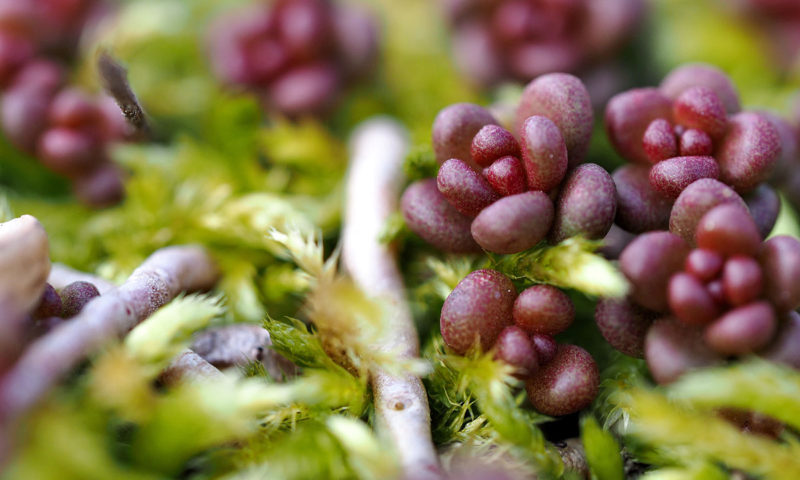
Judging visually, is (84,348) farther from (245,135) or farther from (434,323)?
(245,135)

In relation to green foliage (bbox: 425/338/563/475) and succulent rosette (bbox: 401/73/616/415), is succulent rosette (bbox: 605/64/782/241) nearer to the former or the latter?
succulent rosette (bbox: 401/73/616/415)

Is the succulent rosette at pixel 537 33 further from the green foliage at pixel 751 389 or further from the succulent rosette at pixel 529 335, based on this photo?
the green foliage at pixel 751 389

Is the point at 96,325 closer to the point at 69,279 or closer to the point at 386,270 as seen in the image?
the point at 69,279

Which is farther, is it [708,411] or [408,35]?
[408,35]

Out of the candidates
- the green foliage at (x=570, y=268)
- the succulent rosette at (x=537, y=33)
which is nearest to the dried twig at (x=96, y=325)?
the green foliage at (x=570, y=268)

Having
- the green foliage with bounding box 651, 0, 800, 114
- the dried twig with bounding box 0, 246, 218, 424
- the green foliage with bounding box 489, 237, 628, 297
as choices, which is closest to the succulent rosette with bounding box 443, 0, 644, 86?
the green foliage with bounding box 651, 0, 800, 114

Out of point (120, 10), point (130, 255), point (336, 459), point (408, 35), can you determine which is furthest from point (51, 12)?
point (336, 459)

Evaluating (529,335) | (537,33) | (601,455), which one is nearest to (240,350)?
(529,335)
